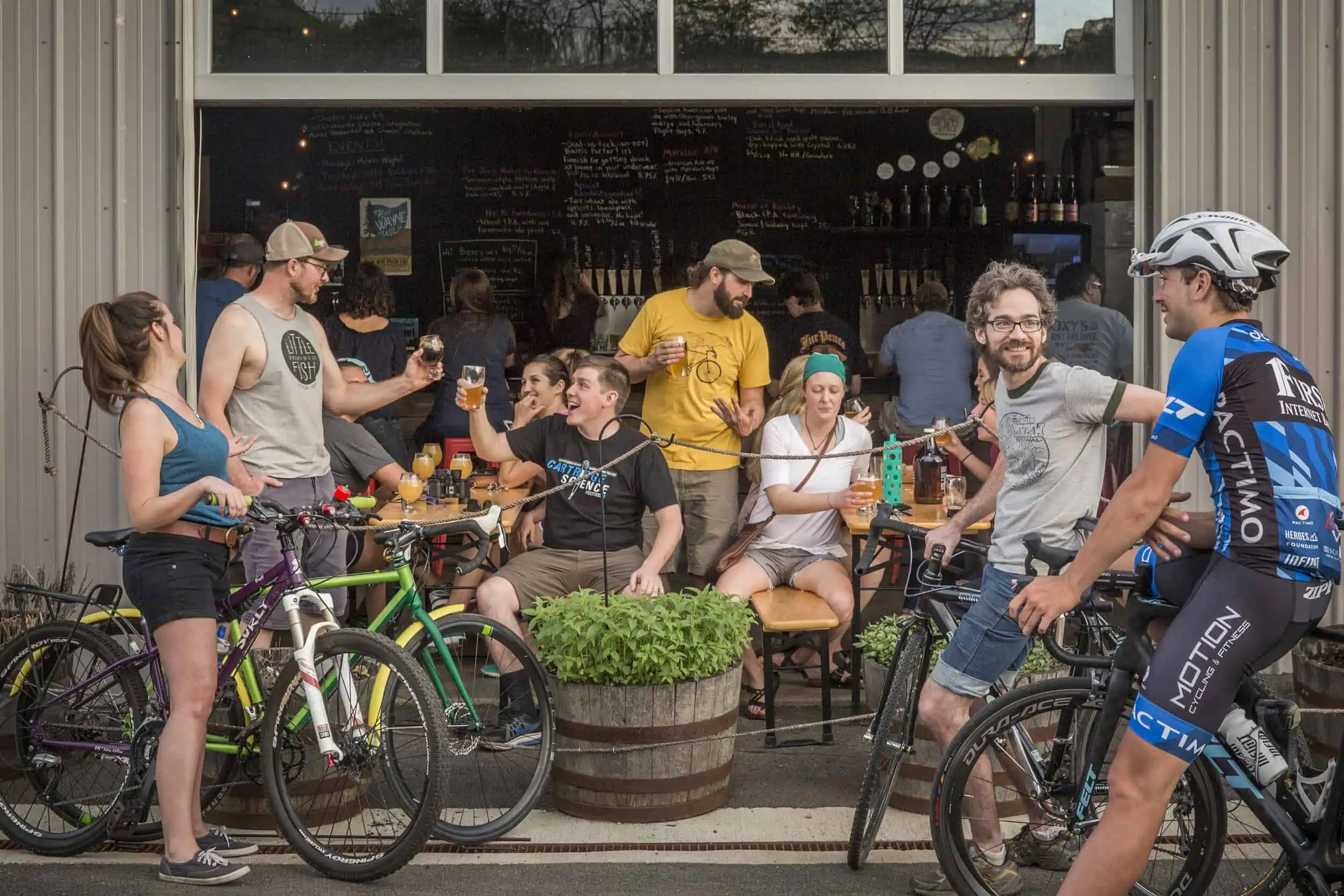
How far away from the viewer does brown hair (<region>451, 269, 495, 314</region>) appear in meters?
8.47

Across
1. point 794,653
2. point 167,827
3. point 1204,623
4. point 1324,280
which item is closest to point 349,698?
point 167,827

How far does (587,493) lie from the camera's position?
218 inches

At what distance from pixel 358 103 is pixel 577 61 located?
3.18ft

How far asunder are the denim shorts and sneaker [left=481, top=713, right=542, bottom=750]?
52.7 inches

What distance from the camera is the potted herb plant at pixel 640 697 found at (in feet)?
14.5

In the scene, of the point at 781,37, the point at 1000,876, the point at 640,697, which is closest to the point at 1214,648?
the point at 1000,876

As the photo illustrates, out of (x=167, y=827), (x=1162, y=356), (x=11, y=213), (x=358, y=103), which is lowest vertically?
(x=167, y=827)

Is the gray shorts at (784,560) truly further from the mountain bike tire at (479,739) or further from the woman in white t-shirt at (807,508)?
the mountain bike tire at (479,739)

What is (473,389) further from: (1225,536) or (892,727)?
(1225,536)

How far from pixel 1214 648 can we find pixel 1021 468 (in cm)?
103

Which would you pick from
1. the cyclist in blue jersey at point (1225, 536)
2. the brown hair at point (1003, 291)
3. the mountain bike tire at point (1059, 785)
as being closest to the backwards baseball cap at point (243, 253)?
the brown hair at point (1003, 291)

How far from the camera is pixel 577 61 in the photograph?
6395 mm

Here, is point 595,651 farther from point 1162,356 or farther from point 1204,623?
point 1162,356

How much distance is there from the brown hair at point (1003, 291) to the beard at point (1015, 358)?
7 centimetres
